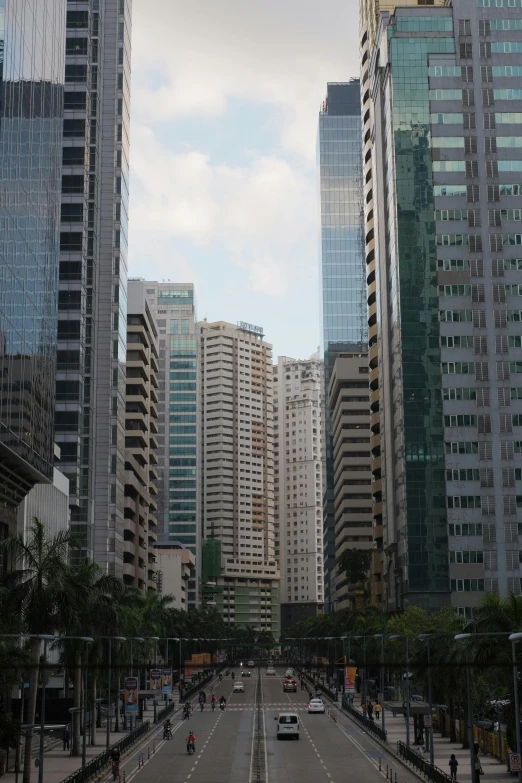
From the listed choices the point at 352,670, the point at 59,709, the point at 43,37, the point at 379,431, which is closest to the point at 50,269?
the point at 43,37

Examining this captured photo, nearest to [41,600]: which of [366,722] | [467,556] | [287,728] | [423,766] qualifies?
[423,766]

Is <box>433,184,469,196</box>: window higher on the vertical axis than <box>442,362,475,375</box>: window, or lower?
higher

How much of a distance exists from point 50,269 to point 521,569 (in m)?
76.2

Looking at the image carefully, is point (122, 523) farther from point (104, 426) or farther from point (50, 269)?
point (50, 269)

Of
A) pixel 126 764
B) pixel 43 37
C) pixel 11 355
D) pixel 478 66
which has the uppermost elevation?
pixel 478 66

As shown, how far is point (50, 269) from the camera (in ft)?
284

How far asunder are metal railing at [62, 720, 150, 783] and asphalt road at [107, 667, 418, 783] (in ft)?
3.70

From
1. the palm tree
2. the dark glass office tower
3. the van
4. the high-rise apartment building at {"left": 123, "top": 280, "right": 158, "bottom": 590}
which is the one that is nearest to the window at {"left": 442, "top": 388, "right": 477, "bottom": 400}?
the high-rise apartment building at {"left": 123, "top": 280, "right": 158, "bottom": 590}

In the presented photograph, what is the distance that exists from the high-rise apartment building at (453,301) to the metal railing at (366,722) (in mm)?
23286

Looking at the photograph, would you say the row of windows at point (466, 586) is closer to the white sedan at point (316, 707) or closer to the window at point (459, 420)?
the window at point (459, 420)

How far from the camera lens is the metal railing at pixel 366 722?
8275 cm

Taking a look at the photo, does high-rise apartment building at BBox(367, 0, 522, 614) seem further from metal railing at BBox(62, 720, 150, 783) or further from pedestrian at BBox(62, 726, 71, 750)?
pedestrian at BBox(62, 726, 71, 750)

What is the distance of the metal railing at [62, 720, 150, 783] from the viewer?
55.8 m

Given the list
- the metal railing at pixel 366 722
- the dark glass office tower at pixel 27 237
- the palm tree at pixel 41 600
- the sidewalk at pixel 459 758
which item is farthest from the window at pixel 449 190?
the palm tree at pixel 41 600
